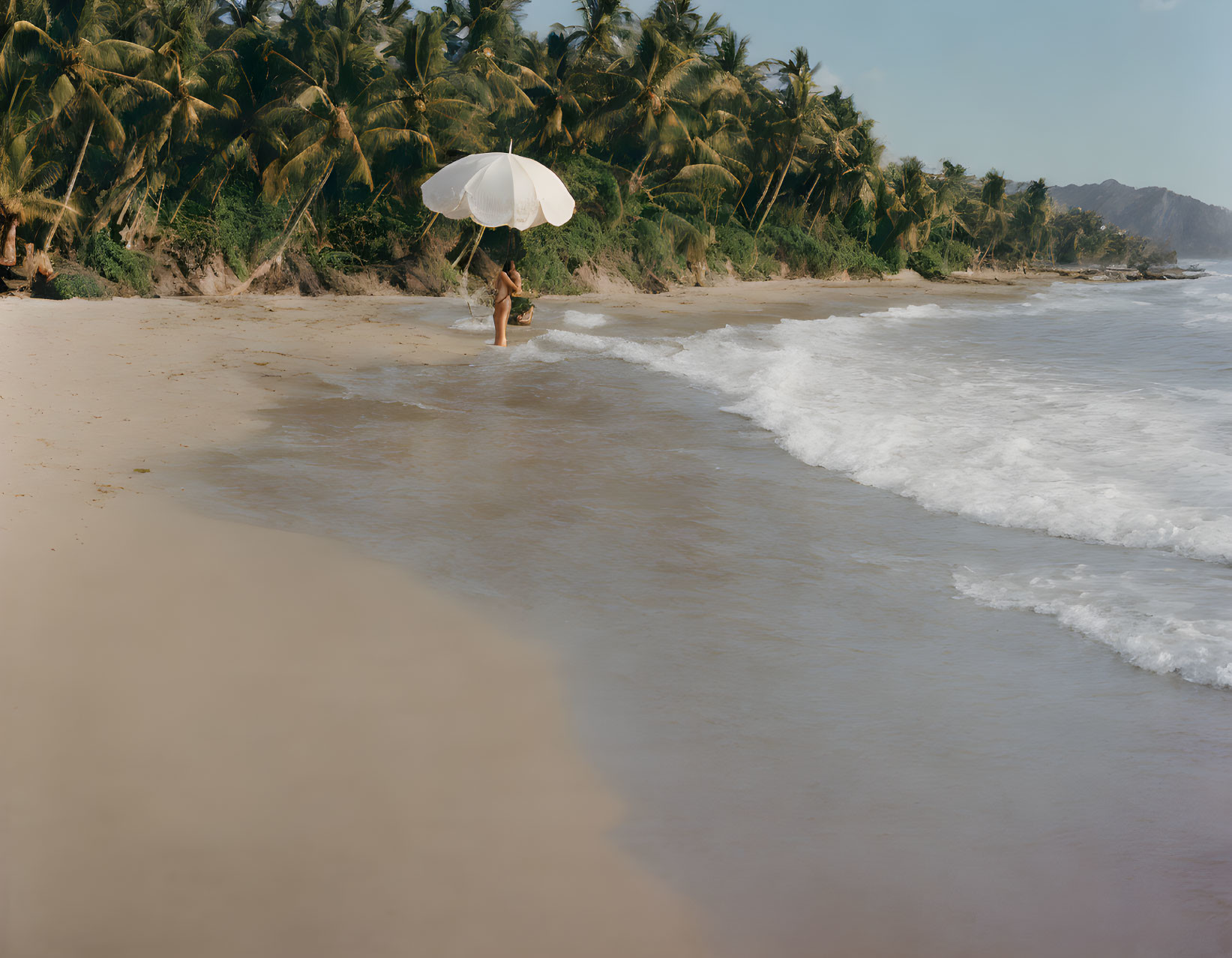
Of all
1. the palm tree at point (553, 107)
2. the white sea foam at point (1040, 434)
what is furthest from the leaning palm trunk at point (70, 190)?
the palm tree at point (553, 107)

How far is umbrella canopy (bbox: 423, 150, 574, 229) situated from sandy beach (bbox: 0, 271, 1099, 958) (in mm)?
7891

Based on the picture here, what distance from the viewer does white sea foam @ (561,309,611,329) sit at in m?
18.5

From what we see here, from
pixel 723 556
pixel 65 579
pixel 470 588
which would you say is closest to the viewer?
pixel 65 579

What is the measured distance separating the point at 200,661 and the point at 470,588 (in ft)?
4.53

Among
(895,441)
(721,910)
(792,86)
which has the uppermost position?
(792,86)

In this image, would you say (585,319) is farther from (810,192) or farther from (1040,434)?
(810,192)

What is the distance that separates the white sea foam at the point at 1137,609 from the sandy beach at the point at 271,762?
2517 millimetres

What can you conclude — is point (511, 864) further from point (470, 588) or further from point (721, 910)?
point (470, 588)

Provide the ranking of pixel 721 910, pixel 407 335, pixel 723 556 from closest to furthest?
pixel 721 910, pixel 723 556, pixel 407 335

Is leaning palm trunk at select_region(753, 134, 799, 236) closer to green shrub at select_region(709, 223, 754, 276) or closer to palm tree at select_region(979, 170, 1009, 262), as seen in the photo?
green shrub at select_region(709, 223, 754, 276)

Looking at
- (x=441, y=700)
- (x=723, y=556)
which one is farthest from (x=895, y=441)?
(x=441, y=700)

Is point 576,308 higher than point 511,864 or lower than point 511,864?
higher

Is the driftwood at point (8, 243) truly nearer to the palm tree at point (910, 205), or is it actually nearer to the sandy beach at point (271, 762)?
the sandy beach at point (271, 762)

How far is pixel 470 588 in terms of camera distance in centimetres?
479
